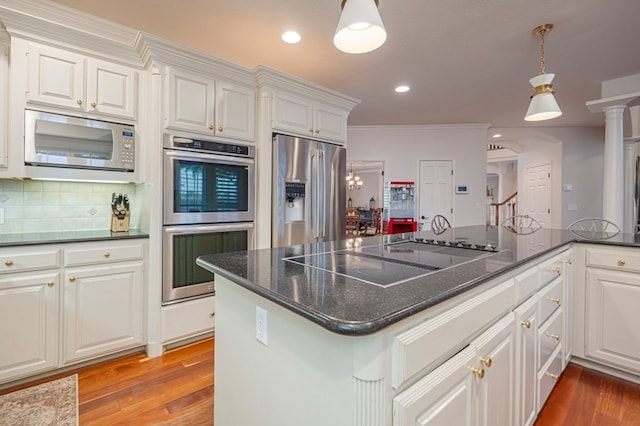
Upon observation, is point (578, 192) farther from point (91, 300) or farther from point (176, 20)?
point (91, 300)

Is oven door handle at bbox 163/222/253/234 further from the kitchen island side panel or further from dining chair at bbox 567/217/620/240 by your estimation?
dining chair at bbox 567/217/620/240

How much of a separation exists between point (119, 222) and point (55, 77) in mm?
1102

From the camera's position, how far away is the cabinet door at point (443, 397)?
2.40 feet

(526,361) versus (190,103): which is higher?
(190,103)

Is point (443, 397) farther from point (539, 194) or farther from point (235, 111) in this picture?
point (539, 194)

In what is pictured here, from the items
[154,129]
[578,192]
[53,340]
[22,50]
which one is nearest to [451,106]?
[578,192]

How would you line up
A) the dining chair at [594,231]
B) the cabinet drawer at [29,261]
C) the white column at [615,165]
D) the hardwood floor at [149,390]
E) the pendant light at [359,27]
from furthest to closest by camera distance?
the white column at [615,165], the dining chair at [594,231], the cabinet drawer at [29,261], the hardwood floor at [149,390], the pendant light at [359,27]

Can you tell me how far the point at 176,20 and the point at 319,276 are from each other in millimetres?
2426

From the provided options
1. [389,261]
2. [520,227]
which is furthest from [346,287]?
[520,227]

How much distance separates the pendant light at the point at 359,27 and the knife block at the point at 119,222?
2.20m

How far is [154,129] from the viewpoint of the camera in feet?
7.39

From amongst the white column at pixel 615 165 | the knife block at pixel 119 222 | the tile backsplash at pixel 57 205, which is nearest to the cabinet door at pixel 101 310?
the knife block at pixel 119 222

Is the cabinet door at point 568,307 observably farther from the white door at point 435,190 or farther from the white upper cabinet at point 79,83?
the white door at point 435,190

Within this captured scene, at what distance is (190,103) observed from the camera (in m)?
2.40
